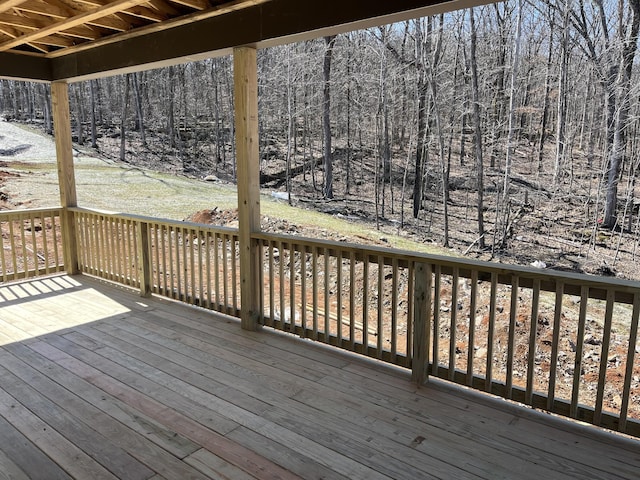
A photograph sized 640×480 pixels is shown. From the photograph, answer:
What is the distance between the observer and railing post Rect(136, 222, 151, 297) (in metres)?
4.89

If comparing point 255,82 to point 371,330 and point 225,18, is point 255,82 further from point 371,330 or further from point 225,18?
point 371,330

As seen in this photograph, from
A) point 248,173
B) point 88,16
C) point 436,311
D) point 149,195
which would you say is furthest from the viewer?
point 149,195

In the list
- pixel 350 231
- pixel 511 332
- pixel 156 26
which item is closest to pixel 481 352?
pixel 511 332

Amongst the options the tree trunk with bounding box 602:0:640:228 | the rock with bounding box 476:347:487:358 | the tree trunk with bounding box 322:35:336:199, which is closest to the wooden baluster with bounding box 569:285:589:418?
the rock with bounding box 476:347:487:358

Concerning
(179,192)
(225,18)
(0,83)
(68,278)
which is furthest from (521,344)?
(0,83)

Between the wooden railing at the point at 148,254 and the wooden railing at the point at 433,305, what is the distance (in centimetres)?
1

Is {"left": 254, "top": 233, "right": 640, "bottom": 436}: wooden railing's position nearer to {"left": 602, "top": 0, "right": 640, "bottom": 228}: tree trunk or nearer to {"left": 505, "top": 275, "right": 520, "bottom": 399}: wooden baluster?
{"left": 505, "top": 275, "right": 520, "bottom": 399}: wooden baluster

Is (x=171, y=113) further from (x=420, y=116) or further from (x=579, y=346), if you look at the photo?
(x=579, y=346)

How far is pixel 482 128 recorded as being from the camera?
14.3 metres

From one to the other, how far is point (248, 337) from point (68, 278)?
10.6 ft

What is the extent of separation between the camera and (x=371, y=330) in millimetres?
6531

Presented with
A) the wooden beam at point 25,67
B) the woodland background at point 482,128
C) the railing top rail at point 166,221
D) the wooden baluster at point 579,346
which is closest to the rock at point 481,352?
the wooden baluster at point 579,346

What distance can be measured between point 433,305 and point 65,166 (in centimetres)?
474

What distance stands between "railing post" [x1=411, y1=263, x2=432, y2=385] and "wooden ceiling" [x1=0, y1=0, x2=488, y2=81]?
1.60 metres
